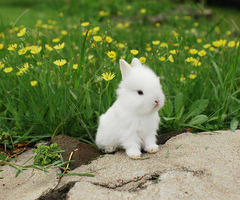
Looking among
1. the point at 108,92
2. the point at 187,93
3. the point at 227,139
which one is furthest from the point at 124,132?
the point at 187,93

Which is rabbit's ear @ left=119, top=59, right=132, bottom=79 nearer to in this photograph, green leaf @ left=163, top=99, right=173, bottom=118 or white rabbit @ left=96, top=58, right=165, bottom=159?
white rabbit @ left=96, top=58, right=165, bottom=159

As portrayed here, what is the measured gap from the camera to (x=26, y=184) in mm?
2164

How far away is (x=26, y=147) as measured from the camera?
272cm

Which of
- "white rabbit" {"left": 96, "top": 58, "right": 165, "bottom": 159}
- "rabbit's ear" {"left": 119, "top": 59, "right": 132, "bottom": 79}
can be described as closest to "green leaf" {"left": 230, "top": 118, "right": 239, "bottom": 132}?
"white rabbit" {"left": 96, "top": 58, "right": 165, "bottom": 159}

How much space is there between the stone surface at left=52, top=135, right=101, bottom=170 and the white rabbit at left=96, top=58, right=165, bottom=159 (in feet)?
0.42

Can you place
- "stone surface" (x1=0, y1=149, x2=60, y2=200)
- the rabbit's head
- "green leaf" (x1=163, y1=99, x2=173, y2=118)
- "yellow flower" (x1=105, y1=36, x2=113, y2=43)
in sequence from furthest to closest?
"yellow flower" (x1=105, y1=36, x2=113, y2=43) < "green leaf" (x1=163, y1=99, x2=173, y2=118) < the rabbit's head < "stone surface" (x1=0, y1=149, x2=60, y2=200)

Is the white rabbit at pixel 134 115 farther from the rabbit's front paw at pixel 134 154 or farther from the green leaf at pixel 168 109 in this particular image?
the green leaf at pixel 168 109

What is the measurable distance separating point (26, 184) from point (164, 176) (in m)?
1.06

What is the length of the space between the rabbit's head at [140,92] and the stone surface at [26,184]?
2.66 ft

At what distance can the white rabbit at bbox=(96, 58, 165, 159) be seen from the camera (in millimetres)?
2158

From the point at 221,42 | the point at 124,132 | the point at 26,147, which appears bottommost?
the point at 26,147

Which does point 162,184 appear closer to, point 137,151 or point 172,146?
point 137,151

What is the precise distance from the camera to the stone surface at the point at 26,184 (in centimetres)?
199

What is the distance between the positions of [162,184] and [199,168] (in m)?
0.35
